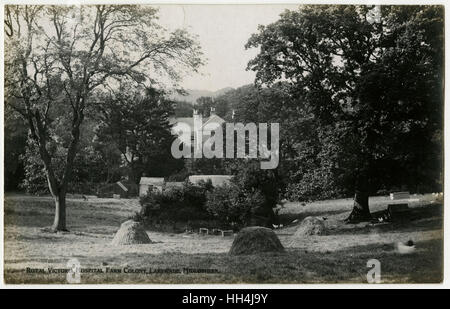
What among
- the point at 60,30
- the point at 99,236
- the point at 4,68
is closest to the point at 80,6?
the point at 60,30

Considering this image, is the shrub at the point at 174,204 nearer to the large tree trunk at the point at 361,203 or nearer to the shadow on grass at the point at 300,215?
the shadow on grass at the point at 300,215

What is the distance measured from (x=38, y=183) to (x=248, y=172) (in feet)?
17.5

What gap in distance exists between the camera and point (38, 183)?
42.3 feet

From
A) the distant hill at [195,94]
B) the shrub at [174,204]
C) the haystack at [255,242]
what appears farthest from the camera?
the shrub at [174,204]

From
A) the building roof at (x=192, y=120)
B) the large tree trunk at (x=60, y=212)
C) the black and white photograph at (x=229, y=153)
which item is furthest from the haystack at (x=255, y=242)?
the large tree trunk at (x=60, y=212)

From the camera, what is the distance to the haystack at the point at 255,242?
12.1 m

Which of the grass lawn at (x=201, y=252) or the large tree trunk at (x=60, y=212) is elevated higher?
the large tree trunk at (x=60, y=212)

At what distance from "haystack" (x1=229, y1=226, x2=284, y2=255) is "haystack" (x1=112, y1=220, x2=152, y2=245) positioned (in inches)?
90.4

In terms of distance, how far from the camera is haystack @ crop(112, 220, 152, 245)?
1243 centimetres

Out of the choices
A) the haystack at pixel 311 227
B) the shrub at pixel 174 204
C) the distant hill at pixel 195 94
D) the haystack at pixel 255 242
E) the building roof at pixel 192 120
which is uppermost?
the distant hill at pixel 195 94

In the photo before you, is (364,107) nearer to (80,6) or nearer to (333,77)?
(333,77)

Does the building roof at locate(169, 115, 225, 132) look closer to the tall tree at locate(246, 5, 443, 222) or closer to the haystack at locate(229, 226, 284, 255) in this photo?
the tall tree at locate(246, 5, 443, 222)

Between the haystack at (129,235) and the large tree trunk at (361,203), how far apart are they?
5.29m

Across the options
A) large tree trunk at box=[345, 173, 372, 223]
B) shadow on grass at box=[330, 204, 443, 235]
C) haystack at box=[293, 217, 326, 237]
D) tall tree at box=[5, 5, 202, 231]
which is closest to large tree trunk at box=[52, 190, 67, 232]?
tall tree at box=[5, 5, 202, 231]
